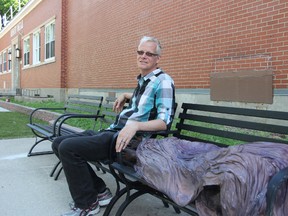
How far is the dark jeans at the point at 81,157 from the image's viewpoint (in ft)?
9.62

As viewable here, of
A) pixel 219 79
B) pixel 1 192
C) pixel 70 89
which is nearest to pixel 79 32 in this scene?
pixel 70 89

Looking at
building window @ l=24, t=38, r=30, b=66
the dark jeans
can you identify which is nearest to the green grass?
the dark jeans

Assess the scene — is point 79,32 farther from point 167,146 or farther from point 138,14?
point 167,146

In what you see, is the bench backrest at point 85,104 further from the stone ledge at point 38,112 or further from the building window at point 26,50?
the building window at point 26,50

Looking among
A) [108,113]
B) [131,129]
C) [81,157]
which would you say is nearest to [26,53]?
[108,113]

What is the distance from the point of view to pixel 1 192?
395 cm

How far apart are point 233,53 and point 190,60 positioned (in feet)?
4.22

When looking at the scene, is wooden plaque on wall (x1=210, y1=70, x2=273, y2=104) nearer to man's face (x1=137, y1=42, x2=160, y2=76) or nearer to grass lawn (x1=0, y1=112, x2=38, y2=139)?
man's face (x1=137, y1=42, x2=160, y2=76)

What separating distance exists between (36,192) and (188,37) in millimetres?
4771

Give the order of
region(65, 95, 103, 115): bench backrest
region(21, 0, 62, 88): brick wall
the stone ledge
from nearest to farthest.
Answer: region(65, 95, 103, 115): bench backrest → the stone ledge → region(21, 0, 62, 88): brick wall

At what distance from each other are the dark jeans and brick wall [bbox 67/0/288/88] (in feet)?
11.3

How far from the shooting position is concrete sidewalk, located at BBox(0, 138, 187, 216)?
134 inches

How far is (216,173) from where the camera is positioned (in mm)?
1992

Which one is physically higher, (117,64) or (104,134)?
(117,64)
